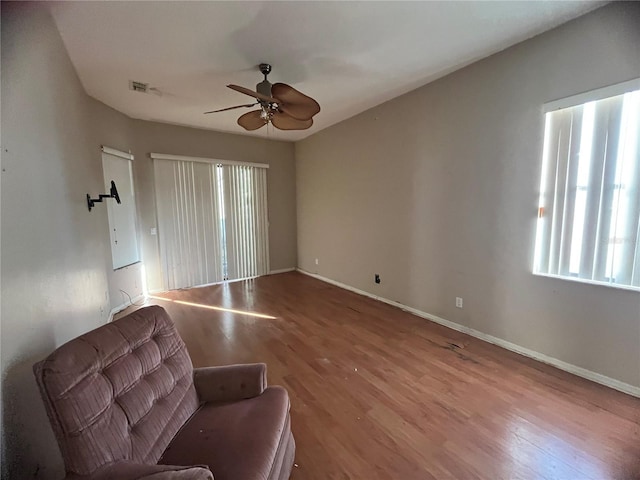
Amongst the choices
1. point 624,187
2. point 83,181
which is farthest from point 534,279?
point 83,181

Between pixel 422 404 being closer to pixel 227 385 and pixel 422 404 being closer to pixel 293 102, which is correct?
pixel 227 385

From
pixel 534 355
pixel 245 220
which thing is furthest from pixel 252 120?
pixel 534 355

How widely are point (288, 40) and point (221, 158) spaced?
3.16 meters

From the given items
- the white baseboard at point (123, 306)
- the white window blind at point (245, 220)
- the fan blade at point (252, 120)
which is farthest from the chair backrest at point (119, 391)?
the white window blind at point (245, 220)

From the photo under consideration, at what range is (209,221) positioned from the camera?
505 centimetres

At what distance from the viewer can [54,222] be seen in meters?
1.65

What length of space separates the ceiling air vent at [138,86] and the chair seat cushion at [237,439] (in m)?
3.37

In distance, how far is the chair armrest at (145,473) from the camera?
86cm

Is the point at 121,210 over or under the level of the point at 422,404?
over

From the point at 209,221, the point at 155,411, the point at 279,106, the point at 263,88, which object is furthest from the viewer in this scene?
the point at 209,221

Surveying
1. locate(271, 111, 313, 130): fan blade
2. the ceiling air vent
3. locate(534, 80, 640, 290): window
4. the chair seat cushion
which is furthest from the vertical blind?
locate(534, 80, 640, 290): window

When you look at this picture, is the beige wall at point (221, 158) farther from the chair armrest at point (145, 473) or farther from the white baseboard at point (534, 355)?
the chair armrest at point (145, 473)

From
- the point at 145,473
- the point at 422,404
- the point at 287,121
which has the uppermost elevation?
the point at 287,121

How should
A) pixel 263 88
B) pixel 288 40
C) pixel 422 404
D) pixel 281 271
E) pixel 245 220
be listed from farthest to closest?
pixel 281 271 → pixel 245 220 → pixel 263 88 → pixel 288 40 → pixel 422 404
